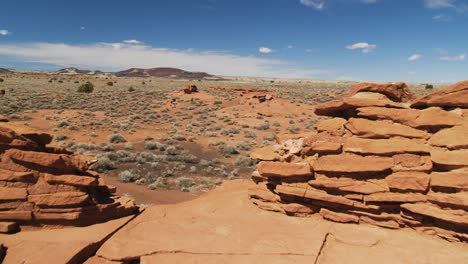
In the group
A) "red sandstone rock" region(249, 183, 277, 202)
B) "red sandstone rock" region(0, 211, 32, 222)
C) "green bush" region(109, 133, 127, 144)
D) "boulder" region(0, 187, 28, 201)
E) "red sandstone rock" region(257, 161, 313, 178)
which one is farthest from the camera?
"green bush" region(109, 133, 127, 144)

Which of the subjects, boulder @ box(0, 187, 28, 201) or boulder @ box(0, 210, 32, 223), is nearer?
boulder @ box(0, 210, 32, 223)

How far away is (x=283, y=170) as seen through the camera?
9.16 meters

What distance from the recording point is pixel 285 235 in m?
7.59

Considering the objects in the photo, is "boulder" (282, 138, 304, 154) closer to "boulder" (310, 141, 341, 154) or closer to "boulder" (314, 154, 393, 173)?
"boulder" (310, 141, 341, 154)

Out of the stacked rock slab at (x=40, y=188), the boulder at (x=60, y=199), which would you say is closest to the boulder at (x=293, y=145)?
the stacked rock slab at (x=40, y=188)

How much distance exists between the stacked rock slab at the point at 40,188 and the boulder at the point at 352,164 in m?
5.58

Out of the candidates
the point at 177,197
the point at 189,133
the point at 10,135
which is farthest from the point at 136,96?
the point at 10,135

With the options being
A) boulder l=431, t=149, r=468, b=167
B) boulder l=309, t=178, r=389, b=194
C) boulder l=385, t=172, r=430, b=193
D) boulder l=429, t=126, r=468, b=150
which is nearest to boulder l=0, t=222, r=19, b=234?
boulder l=309, t=178, r=389, b=194

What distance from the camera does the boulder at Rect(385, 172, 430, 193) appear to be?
7.32 m

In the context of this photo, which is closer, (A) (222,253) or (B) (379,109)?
(A) (222,253)

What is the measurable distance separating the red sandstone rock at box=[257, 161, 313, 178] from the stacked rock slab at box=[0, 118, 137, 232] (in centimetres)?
416

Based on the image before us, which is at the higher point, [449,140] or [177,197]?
[449,140]

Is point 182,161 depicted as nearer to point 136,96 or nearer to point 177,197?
point 177,197

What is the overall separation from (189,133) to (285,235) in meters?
23.3
